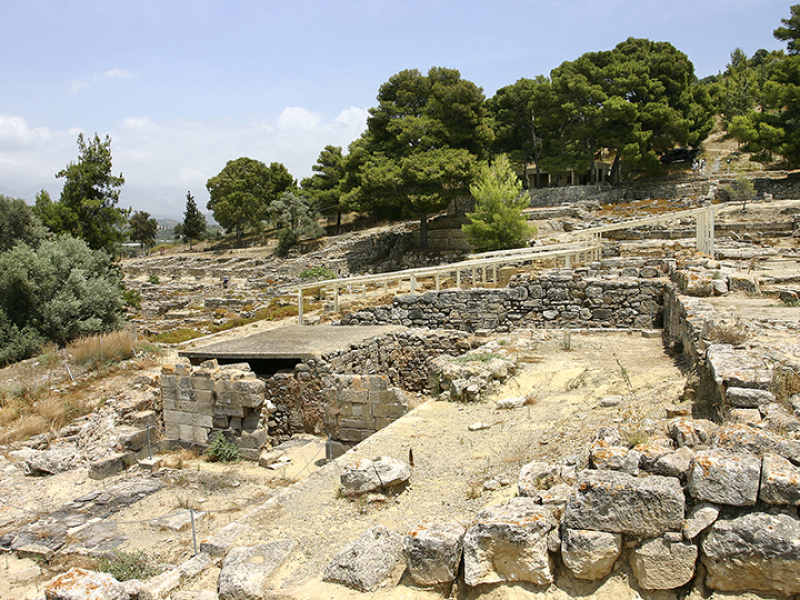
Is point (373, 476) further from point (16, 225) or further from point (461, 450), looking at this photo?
point (16, 225)

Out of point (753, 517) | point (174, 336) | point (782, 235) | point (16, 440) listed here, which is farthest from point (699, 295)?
point (174, 336)

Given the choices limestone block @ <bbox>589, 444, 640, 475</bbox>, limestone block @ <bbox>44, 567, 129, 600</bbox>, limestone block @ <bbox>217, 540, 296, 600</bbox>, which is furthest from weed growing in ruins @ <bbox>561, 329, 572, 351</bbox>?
limestone block @ <bbox>44, 567, 129, 600</bbox>

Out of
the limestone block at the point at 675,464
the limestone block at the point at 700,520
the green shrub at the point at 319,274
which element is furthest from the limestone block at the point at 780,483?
the green shrub at the point at 319,274

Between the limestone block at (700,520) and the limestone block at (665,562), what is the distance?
0.07 meters

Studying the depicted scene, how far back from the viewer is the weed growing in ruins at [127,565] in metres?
5.56

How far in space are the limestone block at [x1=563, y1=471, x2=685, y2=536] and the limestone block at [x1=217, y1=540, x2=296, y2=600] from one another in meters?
2.43

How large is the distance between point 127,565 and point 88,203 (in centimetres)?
2136

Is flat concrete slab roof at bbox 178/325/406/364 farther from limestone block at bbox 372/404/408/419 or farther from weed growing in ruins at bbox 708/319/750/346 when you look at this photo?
weed growing in ruins at bbox 708/319/750/346

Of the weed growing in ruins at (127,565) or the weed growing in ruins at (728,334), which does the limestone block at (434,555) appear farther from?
the weed growing in ruins at (728,334)

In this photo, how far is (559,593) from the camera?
3592 millimetres

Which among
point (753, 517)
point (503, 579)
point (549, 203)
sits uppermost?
point (549, 203)

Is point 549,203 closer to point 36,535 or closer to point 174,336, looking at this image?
point 174,336

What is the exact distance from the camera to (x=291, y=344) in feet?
37.9

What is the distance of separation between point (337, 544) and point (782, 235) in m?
24.5
